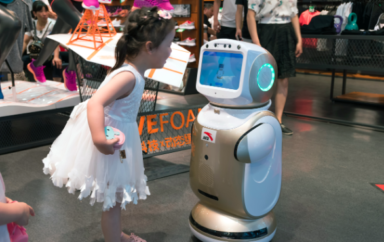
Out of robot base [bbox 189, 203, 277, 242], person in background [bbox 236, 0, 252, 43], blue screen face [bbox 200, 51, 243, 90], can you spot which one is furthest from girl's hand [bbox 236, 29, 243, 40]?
robot base [bbox 189, 203, 277, 242]

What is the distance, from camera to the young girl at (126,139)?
4.44 ft

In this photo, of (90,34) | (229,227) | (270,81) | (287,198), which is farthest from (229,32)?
(229,227)

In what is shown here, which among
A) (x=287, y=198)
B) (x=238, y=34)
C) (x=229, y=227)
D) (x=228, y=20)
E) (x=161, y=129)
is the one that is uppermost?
(x=228, y=20)

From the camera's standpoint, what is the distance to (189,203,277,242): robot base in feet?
4.96

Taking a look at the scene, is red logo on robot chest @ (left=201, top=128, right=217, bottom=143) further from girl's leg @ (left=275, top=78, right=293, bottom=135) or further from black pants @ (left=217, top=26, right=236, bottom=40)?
black pants @ (left=217, top=26, right=236, bottom=40)

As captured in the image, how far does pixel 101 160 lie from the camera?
4.44 feet

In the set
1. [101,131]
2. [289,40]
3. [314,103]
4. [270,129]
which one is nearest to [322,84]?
[314,103]

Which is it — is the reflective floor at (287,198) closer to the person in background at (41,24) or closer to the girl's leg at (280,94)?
the girl's leg at (280,94)

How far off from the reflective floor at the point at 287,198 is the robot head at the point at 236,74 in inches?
26.4

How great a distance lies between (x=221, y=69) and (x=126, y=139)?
0.48 m

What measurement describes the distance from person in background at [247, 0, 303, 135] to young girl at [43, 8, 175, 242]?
1.76 metres

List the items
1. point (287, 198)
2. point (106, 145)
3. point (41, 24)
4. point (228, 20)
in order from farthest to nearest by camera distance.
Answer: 1. point (41, 24)
2. point (228, 20)
3. point (287, 198)
4. point (106, 145)

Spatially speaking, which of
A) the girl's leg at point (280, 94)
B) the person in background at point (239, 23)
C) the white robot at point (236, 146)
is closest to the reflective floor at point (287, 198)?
the white robot at point (236, 146)

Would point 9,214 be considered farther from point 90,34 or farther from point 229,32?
point 229,32
